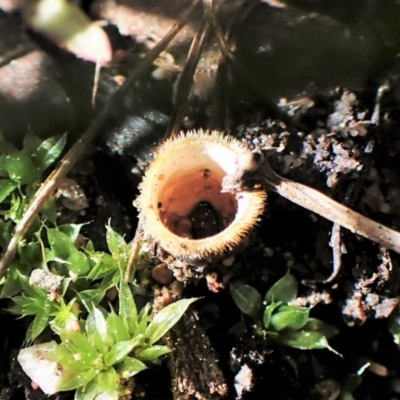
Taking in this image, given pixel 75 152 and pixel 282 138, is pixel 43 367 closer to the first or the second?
pixel 75 152

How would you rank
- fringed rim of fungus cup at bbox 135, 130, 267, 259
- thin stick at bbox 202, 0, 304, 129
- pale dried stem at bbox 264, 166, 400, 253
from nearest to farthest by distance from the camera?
fringed rim of fungus cup at bbox 135, 130, 267, 259, pale dried stem at bbox 264, 166, 400, 253, thin stick at bbox 202, 0, 304, 129

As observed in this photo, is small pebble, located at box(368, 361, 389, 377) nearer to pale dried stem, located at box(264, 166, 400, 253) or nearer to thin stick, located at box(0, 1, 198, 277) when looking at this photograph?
pale dried stem, located at box(264, 166, 400, 253)

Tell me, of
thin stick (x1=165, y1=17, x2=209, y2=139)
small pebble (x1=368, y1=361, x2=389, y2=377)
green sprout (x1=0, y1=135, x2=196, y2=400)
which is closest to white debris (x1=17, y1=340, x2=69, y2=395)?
green sprout (x1=0, y1=135, x2=196, y2=400)

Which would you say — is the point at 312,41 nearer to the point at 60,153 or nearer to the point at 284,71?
the point at 284,71

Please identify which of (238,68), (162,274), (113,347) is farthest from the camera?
(238,68)

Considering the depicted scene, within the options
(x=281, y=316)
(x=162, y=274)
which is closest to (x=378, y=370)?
(x=281, y=316)

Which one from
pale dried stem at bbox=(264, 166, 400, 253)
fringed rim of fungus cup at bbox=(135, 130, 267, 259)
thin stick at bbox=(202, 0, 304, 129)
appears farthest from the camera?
thin stick at bbox=(202, 0, 304, 129)

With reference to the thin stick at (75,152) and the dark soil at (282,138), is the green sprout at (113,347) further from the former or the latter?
the thin stick at (75,152)
